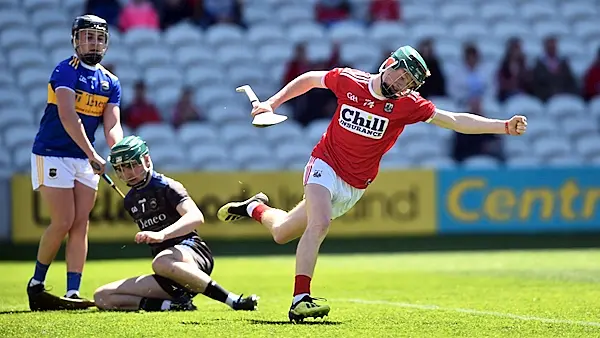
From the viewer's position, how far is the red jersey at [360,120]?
8180mm

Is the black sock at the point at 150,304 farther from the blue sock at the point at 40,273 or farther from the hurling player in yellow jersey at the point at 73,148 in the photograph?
the blue sock at the point at 40,273

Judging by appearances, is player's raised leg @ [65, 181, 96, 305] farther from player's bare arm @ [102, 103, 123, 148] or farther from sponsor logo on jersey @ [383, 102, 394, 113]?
sponsor logo on jersey @ [383, 102, 394, 113]

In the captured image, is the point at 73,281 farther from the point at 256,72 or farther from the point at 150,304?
the point at 256,72

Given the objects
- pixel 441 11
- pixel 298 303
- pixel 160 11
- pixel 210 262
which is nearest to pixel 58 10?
pixel 160 11

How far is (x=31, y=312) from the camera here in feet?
28.2

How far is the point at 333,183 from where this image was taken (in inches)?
322

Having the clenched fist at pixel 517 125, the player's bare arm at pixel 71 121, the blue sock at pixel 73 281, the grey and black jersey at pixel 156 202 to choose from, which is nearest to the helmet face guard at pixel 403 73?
the clenched fist at pixel 517 125

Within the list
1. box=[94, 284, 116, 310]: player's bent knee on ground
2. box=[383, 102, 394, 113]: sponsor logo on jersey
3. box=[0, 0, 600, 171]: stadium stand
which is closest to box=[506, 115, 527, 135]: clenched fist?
box=[383, 102, 394, 113]: sponsor logo on jersey

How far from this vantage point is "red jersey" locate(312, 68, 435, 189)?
8180 millimetres

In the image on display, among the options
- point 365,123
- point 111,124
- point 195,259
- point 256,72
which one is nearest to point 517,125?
point 365,123

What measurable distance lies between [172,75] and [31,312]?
1134 centimetres

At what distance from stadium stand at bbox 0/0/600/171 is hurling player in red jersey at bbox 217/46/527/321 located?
32.8 feet

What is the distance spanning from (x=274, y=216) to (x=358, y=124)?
119 centimetres

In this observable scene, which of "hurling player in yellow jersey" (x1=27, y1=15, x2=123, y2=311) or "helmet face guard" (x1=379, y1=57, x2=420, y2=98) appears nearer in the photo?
"helmet face guard" (x1=379, y1=57, x2=420, y2=98)
